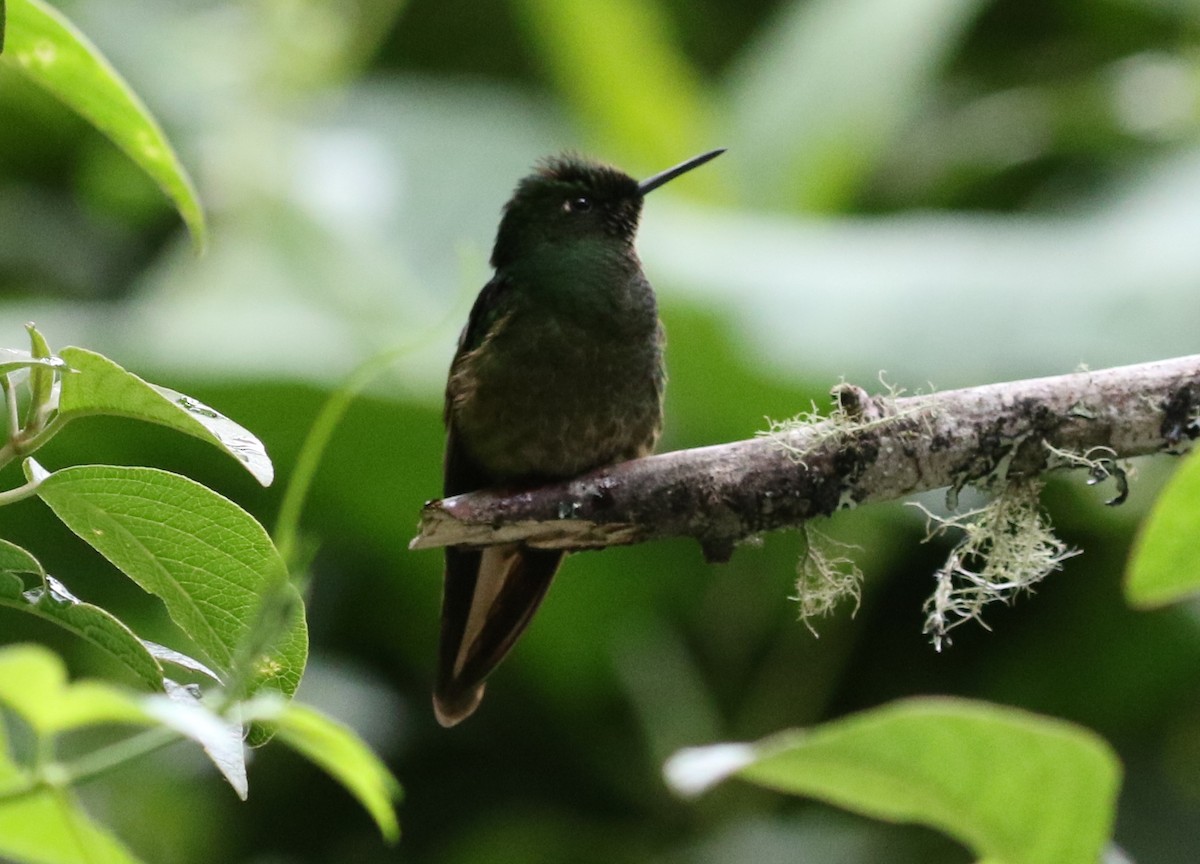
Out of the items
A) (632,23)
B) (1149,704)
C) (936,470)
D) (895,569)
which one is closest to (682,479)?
(936,470)

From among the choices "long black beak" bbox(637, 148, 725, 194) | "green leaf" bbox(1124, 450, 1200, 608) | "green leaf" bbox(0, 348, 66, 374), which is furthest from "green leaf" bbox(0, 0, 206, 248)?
"long black beak" bbox(637, 148, 725, 194)

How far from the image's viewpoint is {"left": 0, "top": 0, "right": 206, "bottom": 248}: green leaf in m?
1.37

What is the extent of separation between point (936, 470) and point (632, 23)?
11.1ft

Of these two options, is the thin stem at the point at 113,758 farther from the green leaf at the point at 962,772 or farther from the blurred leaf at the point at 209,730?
the green leaf at the point at 962,772

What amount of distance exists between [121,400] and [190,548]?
13 centimetres

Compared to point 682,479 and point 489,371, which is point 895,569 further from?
point 682,479

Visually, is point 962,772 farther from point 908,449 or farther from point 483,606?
point 483,606

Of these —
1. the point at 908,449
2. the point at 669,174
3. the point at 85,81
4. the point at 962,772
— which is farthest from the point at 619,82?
the point at 962,772

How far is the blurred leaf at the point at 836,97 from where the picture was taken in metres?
4.79

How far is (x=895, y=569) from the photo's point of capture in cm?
425

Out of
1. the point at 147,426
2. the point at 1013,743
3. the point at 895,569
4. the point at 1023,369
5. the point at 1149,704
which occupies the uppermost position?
the point at 1013,743

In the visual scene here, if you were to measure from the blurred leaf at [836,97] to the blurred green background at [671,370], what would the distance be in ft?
0.05

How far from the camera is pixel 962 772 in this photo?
1242mm

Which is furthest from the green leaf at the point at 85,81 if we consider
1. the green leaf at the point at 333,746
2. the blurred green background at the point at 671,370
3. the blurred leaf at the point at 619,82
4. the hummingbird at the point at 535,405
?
the blurred leaf at the point at 619,82
